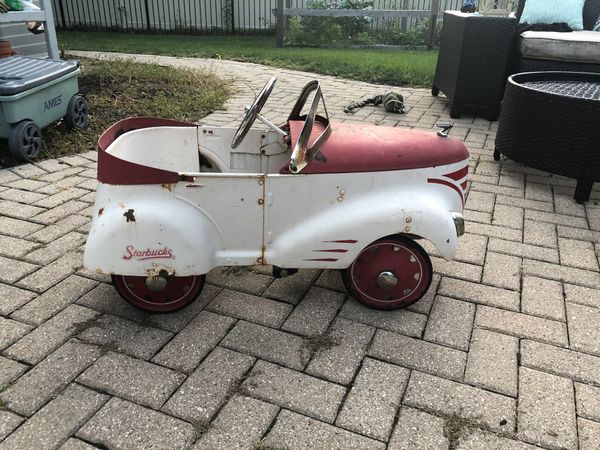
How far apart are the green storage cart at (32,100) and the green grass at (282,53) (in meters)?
4.28

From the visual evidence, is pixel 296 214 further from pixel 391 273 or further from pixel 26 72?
pixel 26 72

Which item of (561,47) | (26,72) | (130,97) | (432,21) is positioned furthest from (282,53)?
(26,72)

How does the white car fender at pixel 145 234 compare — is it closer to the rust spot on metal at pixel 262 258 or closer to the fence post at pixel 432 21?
the rust spot on metal at pixel 262 258

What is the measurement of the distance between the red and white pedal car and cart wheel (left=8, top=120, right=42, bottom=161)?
1.87 m

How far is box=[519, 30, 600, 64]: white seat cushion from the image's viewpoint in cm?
494

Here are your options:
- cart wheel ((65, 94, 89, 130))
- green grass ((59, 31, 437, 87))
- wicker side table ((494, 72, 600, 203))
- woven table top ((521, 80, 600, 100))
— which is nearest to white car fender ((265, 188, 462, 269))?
wicker side table ((494, 72, 600, 203))

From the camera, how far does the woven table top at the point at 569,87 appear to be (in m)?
3.91

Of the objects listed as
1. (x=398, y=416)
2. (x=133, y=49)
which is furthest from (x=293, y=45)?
(x=398, y=416)

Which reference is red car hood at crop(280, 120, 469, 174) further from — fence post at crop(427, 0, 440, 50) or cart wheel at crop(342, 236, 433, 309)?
fence post at crop(427, 0, 440, 50)

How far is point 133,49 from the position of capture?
985cm

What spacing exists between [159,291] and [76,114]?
9.77 ft

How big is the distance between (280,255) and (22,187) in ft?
7.63

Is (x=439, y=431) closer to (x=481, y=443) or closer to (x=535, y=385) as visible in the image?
(x=481, y=443)

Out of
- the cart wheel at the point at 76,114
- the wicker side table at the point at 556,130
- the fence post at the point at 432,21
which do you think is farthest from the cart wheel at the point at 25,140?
the fence post at the point at 432,21
